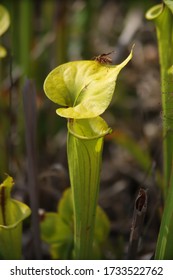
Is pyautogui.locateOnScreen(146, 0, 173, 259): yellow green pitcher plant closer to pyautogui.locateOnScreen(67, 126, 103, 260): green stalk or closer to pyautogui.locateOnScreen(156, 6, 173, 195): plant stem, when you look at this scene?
pyautogui.locateOnScreen(156, 6, 173, 195): plant stem

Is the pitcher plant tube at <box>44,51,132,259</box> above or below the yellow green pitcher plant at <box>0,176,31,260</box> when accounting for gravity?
above

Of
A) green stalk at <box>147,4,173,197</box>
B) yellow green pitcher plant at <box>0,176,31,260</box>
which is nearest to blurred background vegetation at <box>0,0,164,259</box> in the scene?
yellow green pitcher plant at <box>0,176,31,260</box>

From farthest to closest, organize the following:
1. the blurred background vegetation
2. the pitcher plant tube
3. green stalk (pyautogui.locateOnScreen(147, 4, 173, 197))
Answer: the blurred background vegetation
green stalk (pyautogui.locateOnScreen(147, 4, 173, 197))
the pitcher plant tube

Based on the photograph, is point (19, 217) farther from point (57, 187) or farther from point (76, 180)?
point (57, 187)

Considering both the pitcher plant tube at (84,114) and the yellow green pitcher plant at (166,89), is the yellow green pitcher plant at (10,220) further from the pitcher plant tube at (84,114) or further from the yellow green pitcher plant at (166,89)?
the yellow green pitcher plant at (166,89)

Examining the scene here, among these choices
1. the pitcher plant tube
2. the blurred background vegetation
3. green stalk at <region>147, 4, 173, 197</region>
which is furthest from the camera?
the blurred background vegetation

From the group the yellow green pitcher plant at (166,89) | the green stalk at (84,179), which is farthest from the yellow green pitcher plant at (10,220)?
the yellow green pitcher plant at (166,89)

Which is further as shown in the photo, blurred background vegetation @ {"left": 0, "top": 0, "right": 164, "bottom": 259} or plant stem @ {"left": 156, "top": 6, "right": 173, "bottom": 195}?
blurred background vegetation @ {"left": 0, "top": 0, "right": 164, "bottom": 259}
